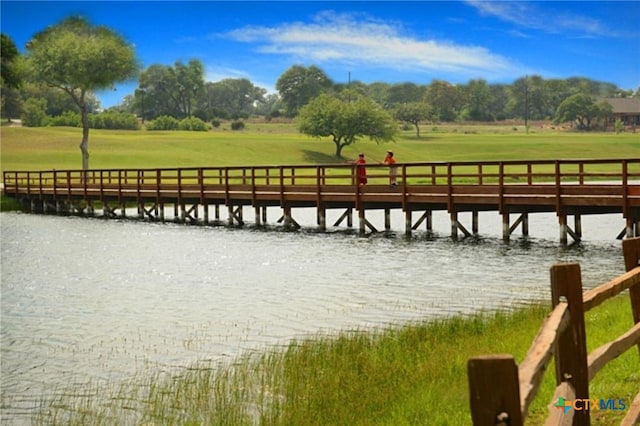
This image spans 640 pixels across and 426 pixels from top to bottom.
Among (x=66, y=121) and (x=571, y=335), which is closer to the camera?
(x=571, y=335)

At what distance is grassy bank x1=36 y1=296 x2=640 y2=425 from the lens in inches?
443

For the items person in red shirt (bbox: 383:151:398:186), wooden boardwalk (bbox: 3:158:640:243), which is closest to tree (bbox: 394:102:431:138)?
wooden boardwalk (bbox: 3:158:640:243)

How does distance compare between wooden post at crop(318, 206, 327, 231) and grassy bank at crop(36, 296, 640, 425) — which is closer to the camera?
grassy bank at crop(36, 296, 640, 425)

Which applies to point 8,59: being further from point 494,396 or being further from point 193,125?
point 193,125

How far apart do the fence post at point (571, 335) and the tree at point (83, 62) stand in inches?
3310

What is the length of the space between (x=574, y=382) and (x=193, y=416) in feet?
21.8

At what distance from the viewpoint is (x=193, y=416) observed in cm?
1253

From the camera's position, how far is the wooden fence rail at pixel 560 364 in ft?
14.9

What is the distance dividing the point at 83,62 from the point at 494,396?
86.9 meters

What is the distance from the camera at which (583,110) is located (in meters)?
172

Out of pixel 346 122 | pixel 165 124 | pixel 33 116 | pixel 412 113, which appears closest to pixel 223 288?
pixel 346 122

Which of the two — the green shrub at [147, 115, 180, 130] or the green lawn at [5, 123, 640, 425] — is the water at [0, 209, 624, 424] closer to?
A: the green lawn at [5, 123, 640, 425]

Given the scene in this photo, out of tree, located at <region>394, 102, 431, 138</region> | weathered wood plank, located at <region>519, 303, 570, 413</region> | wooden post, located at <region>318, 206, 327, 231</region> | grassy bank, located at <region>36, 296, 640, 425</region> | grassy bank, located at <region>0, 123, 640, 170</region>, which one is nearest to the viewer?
weathered wood plank, located at <region>519, 303, 570, 413</region>

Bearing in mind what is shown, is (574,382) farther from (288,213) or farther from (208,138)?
(208,138)
